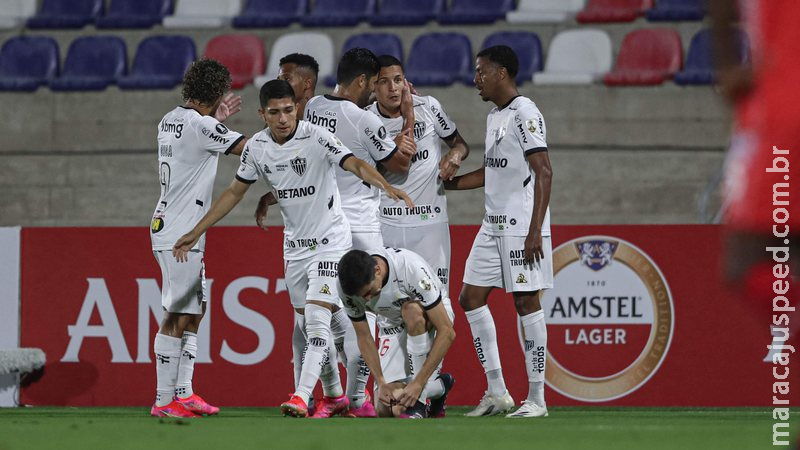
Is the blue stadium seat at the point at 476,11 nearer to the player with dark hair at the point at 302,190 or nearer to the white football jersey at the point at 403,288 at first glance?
the player with dark hair at the point at 302,190

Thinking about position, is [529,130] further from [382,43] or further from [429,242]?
[382,43]

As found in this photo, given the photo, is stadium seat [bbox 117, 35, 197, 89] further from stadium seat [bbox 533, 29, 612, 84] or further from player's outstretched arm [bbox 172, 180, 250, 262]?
player's outstretched arm [bbox 172, 180, 250, 262]

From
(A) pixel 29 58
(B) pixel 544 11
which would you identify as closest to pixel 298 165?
(B) pixel 544 11

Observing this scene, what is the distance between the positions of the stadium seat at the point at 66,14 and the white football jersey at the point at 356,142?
8165 millimetres

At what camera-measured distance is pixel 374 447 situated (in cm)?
457

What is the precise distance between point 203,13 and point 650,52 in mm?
5739

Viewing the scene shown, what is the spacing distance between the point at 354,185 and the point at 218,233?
197cm

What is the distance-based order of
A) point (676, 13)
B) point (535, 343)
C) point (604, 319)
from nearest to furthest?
point (535, 343) < point (604, 319) < point (676, 13)

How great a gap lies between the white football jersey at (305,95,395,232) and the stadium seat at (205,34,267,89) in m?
6.28

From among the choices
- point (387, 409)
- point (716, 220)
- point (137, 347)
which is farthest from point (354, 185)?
point (716, 220)

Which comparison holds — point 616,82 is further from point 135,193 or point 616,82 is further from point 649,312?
point 135,193

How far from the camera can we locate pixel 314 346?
6941 millimetres

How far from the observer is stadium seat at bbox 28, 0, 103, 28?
15133 mm

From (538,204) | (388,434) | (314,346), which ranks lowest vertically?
(388,434)
